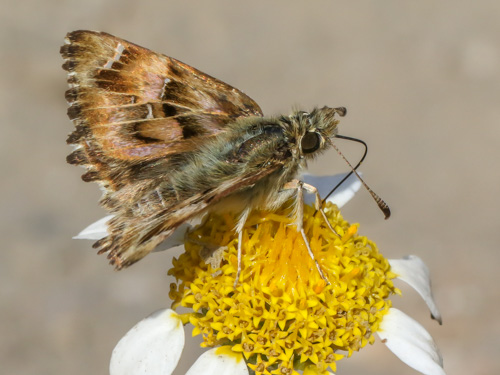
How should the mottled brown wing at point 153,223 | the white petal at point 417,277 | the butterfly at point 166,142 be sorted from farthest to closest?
the white petal at point 417,277
the butterfly at point 166,142
the mottled brown wing at point 153,223

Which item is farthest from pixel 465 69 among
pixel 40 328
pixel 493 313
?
pixel 40 328

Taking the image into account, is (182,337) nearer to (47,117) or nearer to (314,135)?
(314,135)

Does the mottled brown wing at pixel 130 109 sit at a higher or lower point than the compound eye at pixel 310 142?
higher

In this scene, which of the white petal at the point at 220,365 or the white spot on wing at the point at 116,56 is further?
the white spot on wing at the point at 116,56

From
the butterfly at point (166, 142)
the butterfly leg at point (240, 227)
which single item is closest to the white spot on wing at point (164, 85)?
the butterfly at point (166, 142)

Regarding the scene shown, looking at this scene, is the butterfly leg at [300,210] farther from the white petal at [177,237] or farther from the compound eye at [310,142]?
the white petal at [177,237]

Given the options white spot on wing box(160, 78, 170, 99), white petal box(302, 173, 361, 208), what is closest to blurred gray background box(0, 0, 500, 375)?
white petal box(302, 173, 361, 208)

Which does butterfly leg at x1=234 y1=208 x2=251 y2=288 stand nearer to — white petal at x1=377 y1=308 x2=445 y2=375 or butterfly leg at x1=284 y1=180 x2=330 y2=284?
butterfly leg at x1=284 y1=180 x2=330 y2=284
